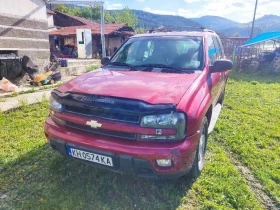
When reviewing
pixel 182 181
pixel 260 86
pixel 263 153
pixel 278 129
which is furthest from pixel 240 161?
pixel 260 86

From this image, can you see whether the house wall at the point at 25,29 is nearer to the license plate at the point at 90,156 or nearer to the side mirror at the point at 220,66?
the license plate at the point at 90,156

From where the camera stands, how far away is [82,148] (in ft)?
8.50

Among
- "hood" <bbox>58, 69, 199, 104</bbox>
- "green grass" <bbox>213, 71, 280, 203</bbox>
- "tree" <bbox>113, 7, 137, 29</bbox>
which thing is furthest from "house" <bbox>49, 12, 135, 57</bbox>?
"tree" <bbox>113, 7, 137, 29</bbox>

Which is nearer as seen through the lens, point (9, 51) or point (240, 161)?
point (240, 161)

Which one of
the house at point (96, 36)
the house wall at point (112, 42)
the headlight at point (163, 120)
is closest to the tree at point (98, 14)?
the house at point (96, 36)

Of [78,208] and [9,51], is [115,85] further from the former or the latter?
[9,51]

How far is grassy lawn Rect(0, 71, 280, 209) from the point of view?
2.69 meters

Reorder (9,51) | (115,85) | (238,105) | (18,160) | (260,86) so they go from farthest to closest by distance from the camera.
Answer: (260,86), (9,51), (238,105), (18,160), (115,85)

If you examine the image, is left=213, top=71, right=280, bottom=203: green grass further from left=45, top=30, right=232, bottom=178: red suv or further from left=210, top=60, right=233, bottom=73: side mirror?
left=210, top=60, right=233, bottom=73: side mirror

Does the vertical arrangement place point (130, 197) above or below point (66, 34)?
below

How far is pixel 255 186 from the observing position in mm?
3072

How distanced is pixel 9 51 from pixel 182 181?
8339mm

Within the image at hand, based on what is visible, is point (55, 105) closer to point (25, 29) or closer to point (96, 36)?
point (25, 29)

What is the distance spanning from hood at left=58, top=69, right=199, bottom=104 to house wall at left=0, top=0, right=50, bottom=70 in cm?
701
